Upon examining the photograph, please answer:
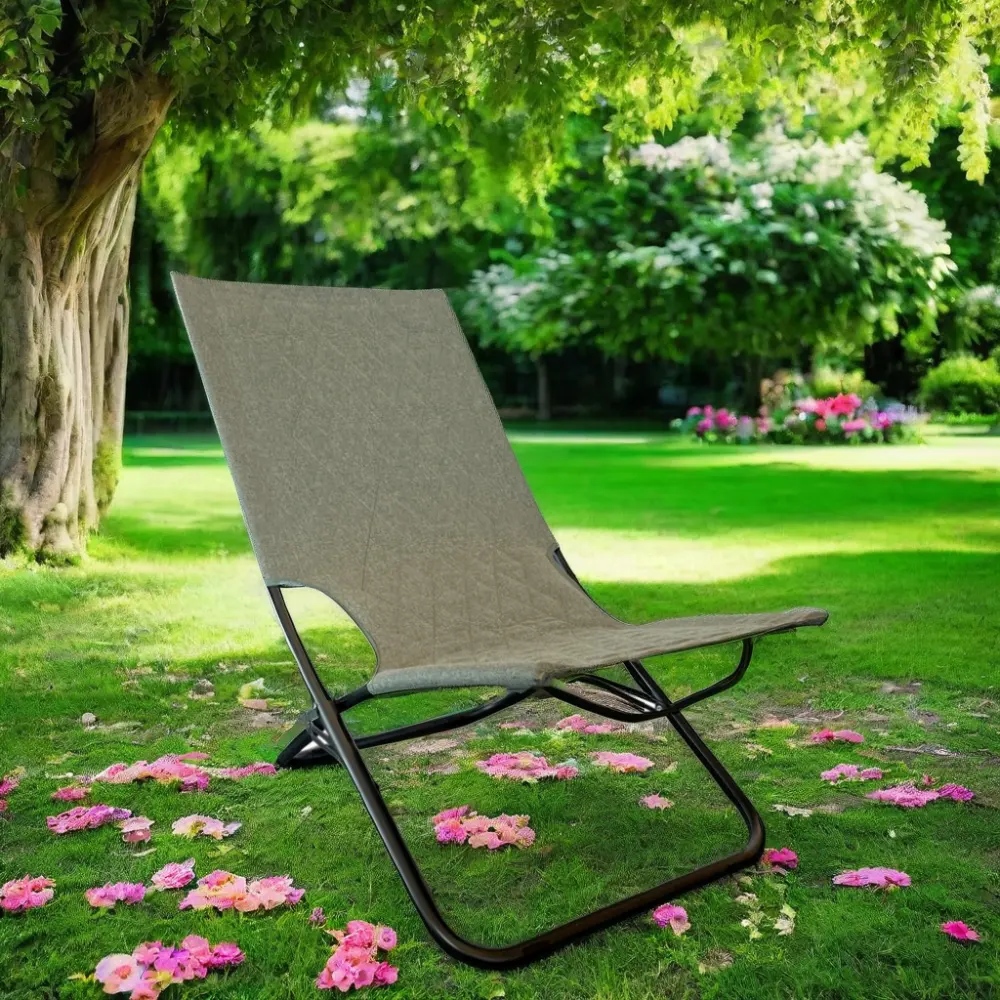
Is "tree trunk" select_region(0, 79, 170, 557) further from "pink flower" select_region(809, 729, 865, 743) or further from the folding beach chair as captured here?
"pink flower" select_region(809, 729, 865, 743)

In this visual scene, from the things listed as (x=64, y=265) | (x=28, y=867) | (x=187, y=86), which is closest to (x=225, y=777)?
(x=28, y=867)

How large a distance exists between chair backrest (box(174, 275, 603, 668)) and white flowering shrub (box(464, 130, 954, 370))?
12.8 metres

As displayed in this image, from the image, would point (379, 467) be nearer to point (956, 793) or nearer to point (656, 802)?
point (656, 802)

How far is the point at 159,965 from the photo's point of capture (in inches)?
81.7

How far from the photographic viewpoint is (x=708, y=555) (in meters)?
7.18

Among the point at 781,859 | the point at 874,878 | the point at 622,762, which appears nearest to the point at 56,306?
the point at 622,762

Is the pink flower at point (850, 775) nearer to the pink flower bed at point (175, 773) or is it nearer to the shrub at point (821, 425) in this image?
the pink flower bed at point (175, 773)

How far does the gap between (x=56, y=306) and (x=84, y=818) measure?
406cm

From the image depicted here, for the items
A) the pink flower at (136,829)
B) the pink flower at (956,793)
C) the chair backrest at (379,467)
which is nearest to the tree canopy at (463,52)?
the chair backrest at (379,467)

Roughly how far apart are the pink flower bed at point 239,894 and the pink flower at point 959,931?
1182mm

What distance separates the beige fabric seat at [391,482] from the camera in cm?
261

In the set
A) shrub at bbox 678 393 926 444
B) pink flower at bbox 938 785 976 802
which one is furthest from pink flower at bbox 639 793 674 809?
shrub at bbox 678 393 926 444

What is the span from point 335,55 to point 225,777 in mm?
3901

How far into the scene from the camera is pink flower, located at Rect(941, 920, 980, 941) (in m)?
2.18
